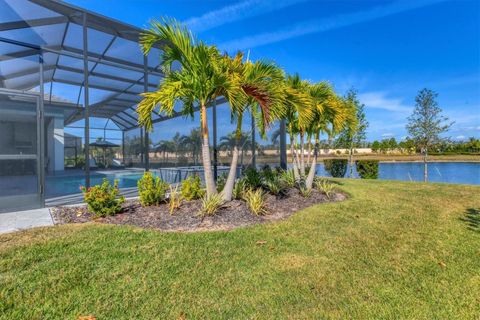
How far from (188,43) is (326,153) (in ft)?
77.0

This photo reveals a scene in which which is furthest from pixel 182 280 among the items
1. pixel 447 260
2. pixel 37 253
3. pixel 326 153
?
pixel 326 153

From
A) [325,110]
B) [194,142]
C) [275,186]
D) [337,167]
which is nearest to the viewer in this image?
[275,186]

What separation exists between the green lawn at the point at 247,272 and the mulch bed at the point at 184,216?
42 centimetres

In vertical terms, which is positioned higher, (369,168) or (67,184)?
(369,168)

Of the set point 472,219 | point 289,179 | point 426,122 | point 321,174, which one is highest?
point 426,122

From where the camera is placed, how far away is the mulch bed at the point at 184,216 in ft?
15.4

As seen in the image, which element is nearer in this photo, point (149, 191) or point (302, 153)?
point (149, 191)

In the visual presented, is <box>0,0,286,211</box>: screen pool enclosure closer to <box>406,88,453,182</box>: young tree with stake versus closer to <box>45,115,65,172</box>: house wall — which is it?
<box>45,115,65,172</box>: house wall

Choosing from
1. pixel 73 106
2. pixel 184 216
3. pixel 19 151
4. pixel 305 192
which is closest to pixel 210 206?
pixel 184 216

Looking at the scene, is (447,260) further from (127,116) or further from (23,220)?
(127,116)

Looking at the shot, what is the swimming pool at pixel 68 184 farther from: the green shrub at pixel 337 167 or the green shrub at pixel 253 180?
the green shrub at pixel 337 167

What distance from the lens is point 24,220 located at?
16.1ft

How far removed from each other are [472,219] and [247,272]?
5.20 m

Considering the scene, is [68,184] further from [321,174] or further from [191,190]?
[321,174]
